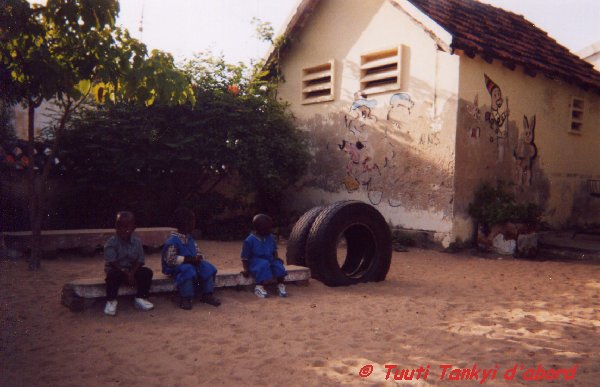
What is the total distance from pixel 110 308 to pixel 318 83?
8.44 m

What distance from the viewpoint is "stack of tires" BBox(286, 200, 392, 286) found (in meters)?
6.09

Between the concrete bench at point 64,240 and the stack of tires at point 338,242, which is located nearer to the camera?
the stack of tires at point 338,242

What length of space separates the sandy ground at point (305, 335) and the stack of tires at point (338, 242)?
0.68 feet

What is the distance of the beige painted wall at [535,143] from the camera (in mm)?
9305

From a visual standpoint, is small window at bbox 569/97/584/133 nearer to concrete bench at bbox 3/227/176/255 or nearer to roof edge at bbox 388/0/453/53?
roof edge at bbox 388/0/453/53

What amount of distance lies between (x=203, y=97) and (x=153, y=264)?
13.8 ft

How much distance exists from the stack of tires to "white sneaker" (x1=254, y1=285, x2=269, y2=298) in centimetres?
82

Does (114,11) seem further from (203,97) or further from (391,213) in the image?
(391,213)

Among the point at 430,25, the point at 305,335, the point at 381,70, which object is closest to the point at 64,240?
the point at 305,335

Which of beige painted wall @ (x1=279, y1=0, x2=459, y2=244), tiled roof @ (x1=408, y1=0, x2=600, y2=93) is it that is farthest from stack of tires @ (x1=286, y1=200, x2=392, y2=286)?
tiled roof @ (x1=408, y1=0, x2=600, y2=93)

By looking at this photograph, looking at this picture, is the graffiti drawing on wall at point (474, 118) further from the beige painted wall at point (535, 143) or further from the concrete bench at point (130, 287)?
the concrete bench at point (130, 287)

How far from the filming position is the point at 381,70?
1072cm

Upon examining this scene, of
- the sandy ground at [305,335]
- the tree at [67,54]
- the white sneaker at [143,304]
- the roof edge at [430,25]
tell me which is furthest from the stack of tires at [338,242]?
the roof edge at [430,25]

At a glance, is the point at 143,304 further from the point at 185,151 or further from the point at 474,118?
the point at 474,118
